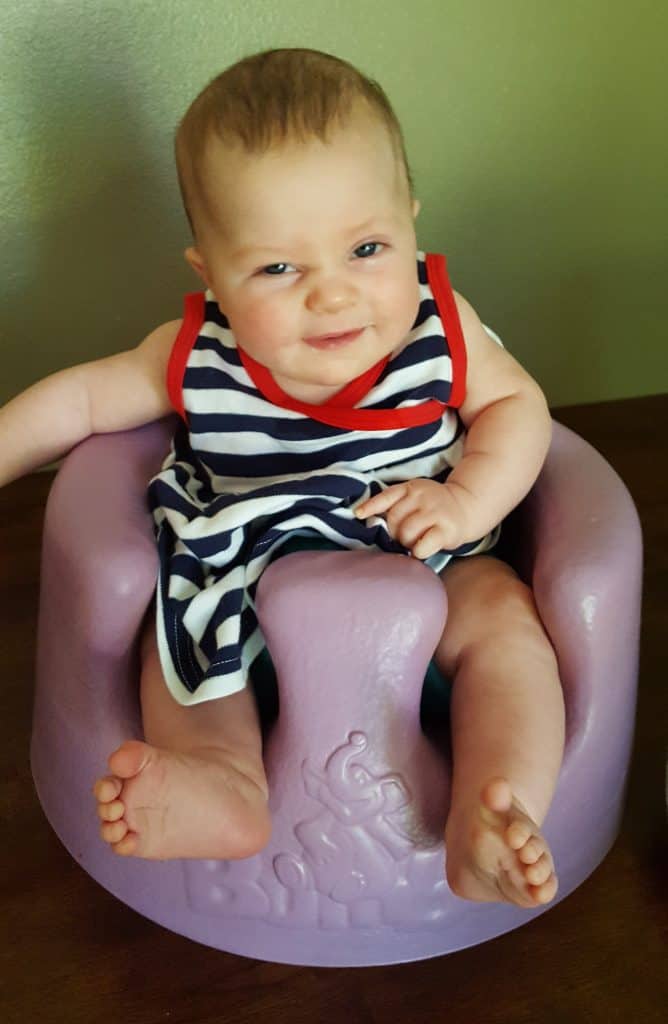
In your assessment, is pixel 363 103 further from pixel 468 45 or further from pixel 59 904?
pixel 59 904

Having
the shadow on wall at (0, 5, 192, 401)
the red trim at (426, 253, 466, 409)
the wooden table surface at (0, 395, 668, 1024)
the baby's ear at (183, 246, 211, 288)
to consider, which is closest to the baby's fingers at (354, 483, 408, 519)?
the red trim at (426, 253, 466, 409)

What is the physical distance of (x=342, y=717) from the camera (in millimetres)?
748

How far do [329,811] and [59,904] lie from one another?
25 cm

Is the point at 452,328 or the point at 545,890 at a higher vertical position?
the point at 452,328

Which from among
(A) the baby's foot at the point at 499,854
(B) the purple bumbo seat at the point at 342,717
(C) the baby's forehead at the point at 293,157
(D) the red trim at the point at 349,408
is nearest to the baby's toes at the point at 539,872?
(A) the baby's foot at the point at 499,854

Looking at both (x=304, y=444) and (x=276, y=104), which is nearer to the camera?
(x=276, y=104)

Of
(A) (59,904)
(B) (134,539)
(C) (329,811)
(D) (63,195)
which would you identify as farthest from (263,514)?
(D) (63,195)

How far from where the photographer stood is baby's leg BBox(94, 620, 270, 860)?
67cm

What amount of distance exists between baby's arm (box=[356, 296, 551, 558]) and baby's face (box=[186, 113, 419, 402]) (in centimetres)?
10

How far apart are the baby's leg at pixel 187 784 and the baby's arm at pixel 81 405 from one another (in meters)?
0.23

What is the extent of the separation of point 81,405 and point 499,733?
1.46 feet

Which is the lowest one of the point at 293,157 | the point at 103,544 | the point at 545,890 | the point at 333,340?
the point at 545,890

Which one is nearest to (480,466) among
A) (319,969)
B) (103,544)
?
(103,544)

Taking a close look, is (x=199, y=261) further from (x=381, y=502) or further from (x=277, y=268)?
(x=381, y=502)
